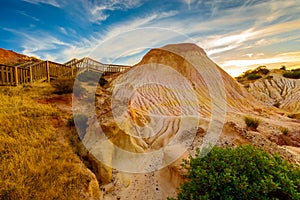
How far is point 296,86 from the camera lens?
21.9 metres

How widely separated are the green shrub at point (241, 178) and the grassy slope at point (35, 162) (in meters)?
2.05

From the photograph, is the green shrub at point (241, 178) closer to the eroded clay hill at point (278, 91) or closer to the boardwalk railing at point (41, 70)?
the boardwalk railing at point (41, 70)

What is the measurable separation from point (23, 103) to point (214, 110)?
10582 millimetres

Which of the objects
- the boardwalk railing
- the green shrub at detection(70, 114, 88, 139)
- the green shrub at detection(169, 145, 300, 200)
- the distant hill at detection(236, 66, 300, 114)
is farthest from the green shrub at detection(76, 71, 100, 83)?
the distant hill at detection(236, 66, 300, 114)

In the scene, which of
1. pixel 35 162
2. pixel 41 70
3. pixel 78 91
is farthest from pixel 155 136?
pixel 41 70

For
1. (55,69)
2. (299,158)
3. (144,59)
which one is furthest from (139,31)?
(144,59)

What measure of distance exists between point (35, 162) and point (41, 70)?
8.03 metres

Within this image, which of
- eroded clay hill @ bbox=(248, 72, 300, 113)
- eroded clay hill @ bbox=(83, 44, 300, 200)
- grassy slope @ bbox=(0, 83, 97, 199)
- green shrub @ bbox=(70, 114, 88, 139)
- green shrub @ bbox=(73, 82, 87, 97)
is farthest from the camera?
eroded clay hill @ bbox=(248, 72, 300, 113)

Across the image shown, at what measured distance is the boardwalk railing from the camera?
7.92 meters

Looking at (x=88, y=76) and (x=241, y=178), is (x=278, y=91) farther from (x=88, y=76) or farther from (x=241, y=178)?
(x=241, y=178)

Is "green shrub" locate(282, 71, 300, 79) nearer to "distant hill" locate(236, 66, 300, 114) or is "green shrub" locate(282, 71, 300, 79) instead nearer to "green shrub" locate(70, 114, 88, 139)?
"distant hill" locate(236, 66, 300, 114)

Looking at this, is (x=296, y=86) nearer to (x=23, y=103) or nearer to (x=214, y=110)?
(x=214, y=110)

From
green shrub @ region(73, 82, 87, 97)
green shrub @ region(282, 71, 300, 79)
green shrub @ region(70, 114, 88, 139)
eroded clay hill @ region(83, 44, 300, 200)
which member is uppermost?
green shrub @ region(282, 71, 300, 79)

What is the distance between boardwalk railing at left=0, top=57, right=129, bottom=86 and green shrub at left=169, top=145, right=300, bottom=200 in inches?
331
